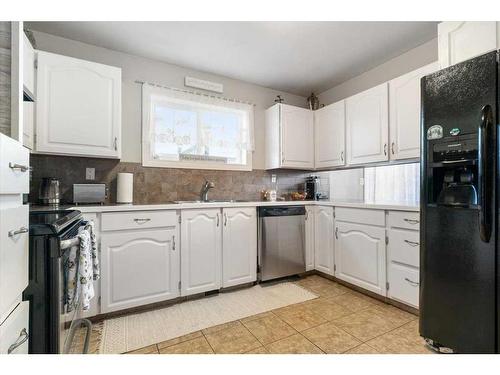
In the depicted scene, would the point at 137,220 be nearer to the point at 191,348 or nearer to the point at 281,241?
the point at 191,348

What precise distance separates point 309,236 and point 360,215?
0.71m

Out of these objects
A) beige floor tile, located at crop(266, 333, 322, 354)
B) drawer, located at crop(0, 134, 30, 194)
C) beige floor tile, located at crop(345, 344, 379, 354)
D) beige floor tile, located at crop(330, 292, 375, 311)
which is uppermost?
drawer, located at crop(0, 134, 30, 194)

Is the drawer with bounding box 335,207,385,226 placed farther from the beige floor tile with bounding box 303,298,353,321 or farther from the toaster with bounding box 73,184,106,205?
the toaster with bounding box 73,184,106,205

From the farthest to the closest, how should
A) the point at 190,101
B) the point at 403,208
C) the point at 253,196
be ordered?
the point at 253,196, the point at 190,101, the point at 403,208

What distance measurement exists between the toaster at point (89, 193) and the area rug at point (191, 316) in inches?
40.2

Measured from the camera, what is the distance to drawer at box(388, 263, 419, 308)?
6.36 feet

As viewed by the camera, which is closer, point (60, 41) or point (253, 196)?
point (60, 41)

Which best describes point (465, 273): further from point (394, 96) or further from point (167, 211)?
point (167, 211)

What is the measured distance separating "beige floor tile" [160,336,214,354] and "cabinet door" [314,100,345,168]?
2364mm

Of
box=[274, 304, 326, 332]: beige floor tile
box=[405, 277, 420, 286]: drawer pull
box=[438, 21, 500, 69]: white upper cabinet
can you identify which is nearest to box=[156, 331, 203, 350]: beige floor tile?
box=[274, 304, 326, 332]: beige floor tile

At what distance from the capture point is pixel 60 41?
88.9 inches

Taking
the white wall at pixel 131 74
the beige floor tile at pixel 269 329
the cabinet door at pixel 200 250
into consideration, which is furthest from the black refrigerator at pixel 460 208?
the white wall at pixel 131 74
